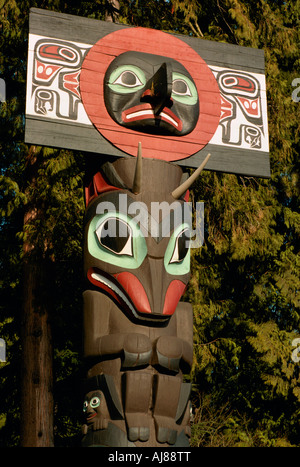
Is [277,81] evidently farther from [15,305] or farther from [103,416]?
[103,416]

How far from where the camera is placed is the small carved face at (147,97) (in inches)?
235

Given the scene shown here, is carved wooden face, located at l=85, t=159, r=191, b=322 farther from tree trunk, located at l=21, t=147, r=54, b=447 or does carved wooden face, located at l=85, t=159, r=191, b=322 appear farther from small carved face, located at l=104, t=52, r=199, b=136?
tree trunk, located at l=21, t=147, r=54, b=447

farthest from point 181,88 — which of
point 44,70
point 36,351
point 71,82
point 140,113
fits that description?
point 36,351

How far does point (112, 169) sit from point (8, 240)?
4087 millimetres

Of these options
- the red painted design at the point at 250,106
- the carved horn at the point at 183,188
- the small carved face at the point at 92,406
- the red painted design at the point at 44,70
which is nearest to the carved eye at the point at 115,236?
the carved horn at the point at 183,188

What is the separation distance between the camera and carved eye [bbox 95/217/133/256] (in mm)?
5359

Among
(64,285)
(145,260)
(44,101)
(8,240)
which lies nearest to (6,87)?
(8,240)

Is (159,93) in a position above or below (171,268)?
above

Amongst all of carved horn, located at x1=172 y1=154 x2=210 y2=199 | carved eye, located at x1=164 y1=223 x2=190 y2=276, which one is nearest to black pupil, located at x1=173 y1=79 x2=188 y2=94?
carved horn, located at x1=172 y1=154 x2=210 y2=199

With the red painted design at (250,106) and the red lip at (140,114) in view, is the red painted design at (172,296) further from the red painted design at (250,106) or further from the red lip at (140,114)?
the red painted design at (250,106)

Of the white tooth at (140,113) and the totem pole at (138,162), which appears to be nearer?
the totem pole at (138,162)
